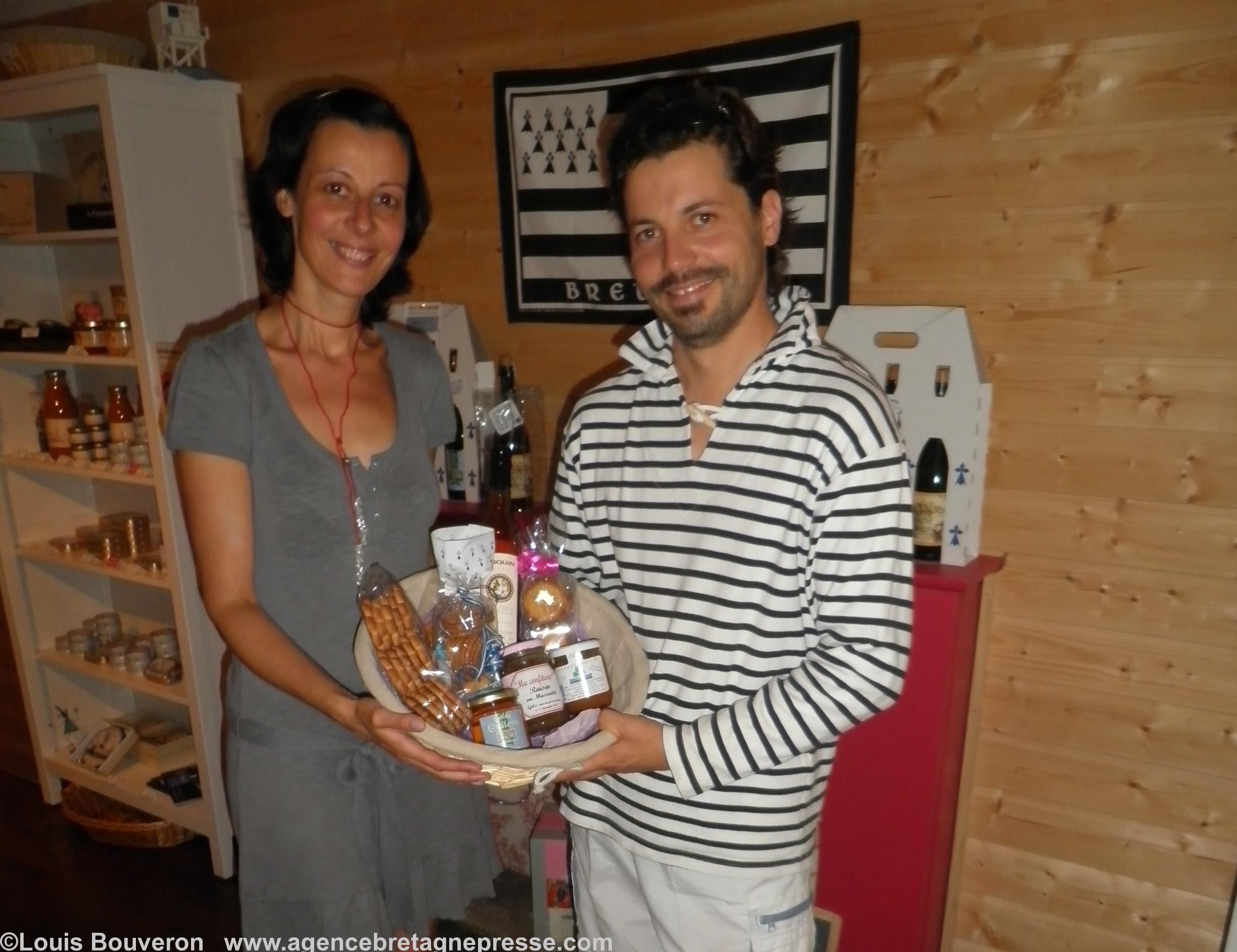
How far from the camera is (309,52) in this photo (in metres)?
2.31

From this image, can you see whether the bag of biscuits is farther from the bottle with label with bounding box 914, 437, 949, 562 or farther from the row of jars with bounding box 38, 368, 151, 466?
the row of jars with bounding box 38, 368, 151, 466

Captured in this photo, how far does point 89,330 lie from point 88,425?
310 millimetres

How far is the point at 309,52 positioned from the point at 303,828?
2.05 metres

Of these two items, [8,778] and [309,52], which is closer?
[309,52]

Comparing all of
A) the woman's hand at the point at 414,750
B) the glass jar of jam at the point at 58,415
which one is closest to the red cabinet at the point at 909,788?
the woman's hand at the point at 414,750

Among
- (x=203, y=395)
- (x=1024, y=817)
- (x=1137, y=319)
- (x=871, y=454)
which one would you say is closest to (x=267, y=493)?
(x=203, y=395)

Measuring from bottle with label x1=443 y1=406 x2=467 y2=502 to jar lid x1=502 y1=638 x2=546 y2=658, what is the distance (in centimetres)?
100

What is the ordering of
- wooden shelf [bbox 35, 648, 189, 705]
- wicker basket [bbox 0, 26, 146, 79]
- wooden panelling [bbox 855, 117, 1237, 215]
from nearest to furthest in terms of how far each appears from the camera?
wooden panelling [bbox 855, 117, 1237, 215], wicker basket [bbox 0, 26, 146, 79], wooden shelf [bbox 35, 648, 189, 705]

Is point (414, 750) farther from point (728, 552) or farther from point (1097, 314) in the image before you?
point (1097, 314)

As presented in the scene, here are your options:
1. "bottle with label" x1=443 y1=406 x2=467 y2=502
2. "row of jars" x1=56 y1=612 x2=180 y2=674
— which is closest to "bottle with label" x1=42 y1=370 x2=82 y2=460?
"row of jars" x1=56 y1=612 x2=180 y2=674

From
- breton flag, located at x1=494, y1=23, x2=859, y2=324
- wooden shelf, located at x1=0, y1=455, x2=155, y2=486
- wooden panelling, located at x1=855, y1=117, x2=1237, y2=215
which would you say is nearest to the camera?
wooden panelling, located at x1=855, y1=117, x2=1237, y2=215

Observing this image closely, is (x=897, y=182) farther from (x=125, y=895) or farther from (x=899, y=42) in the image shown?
(x=125, y=895)

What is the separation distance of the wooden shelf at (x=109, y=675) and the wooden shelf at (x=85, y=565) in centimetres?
27

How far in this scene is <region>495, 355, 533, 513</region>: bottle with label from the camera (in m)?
2.03
